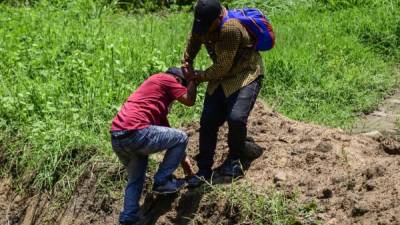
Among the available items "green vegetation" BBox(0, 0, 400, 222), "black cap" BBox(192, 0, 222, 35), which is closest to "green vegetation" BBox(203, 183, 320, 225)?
"black cap" BBox(192, 0, 222, 35)

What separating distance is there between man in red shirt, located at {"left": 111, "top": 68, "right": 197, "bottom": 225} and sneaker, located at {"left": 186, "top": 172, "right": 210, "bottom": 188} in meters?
0.08

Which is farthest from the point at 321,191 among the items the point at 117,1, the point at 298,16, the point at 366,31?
the point at 117,1

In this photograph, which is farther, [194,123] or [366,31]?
[366,31]

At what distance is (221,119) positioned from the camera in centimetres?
541

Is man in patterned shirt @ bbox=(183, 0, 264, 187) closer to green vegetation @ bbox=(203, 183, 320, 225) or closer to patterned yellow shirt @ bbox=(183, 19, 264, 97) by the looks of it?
patterned yellow shirt @ bbox=(183, 19, 264, 97)

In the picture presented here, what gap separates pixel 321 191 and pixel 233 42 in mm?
1222

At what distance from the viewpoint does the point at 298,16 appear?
9.59m

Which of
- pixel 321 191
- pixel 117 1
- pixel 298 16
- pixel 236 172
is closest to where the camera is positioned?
pixel 321 191

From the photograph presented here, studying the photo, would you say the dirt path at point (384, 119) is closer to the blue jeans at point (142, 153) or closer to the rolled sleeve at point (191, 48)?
the rolled sleeve at point (191, 48)

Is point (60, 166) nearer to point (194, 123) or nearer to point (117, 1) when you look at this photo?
point (194, 123)

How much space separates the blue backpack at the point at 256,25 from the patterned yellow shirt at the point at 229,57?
0.04 meters

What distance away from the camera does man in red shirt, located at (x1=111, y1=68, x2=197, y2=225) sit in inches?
197

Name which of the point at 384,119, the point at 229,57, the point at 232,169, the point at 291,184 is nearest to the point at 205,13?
the point at 229,57

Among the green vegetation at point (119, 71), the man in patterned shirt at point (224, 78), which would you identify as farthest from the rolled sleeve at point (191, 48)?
the green vegetation at point (119, 71)
